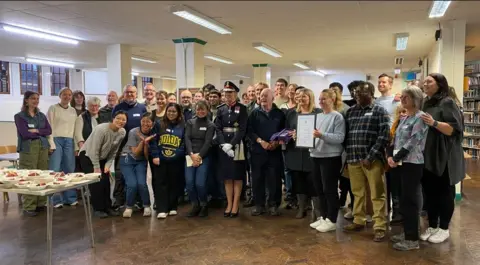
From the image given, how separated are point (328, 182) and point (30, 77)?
516 inches

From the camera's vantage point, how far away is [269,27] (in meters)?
6.82

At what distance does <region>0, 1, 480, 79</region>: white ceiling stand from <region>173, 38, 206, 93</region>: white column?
0.28m

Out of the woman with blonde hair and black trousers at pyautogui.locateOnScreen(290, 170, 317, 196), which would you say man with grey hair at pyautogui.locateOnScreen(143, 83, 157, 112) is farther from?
the woman with blonde hair

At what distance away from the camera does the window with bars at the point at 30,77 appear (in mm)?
13422

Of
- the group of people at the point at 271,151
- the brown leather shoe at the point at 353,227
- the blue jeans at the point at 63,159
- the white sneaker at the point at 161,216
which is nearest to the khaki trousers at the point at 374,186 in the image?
the group of people at the point at 271,151

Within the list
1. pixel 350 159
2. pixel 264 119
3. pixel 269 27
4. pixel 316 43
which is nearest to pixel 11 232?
pixel 264 119

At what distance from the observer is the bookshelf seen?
34.6ft

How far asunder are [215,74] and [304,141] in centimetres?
1106

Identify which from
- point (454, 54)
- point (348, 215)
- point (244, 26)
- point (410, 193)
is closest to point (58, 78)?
point (244, 26)

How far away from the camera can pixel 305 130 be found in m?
4.16

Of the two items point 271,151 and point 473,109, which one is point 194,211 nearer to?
point 271,151

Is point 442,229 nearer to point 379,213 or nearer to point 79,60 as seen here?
point 379,213

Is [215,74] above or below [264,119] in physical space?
above

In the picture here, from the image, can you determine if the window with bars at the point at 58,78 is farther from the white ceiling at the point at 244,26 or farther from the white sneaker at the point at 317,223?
the white sneaker at the point at 317,223
